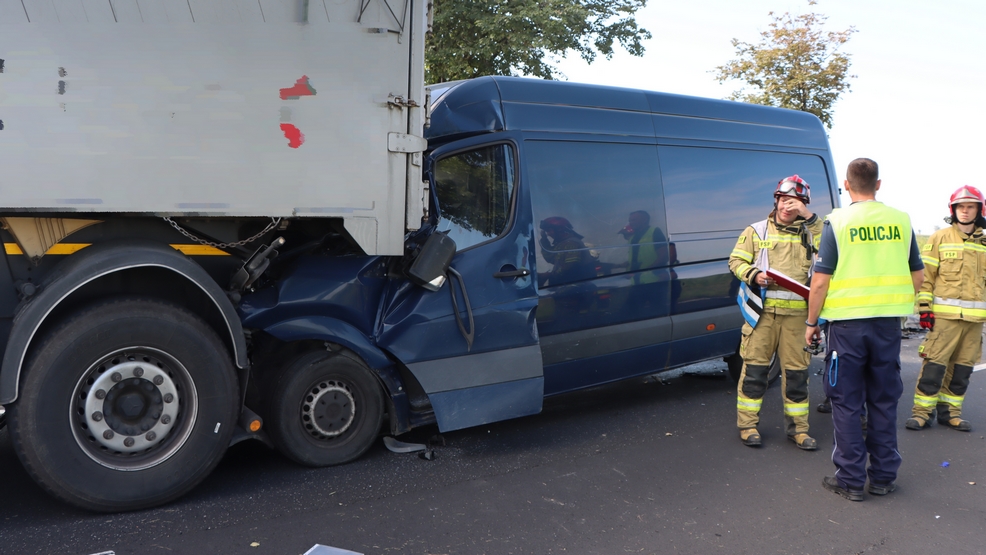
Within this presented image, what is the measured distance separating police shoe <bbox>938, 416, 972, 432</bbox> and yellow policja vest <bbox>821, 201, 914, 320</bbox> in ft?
6.97

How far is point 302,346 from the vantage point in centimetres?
452

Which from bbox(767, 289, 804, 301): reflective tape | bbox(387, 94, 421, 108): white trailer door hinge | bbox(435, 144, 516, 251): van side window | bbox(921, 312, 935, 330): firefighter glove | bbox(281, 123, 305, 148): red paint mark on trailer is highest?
bbox(387, 94, 421, 108): white trailer door hinge

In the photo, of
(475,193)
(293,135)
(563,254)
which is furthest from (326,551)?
(563,254)

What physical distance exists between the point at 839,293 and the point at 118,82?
3855mm

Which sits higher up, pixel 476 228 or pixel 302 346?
pixel 476 228

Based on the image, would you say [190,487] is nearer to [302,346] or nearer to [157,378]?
[157,378]

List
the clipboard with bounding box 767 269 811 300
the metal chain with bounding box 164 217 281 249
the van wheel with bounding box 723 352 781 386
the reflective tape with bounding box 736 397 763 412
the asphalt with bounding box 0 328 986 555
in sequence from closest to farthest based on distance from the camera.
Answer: the asphalt with bounding box 0 328 986 555 < the metal chain with bounding box 164 217 281 249 < the clipboard with bounding box 767 269 811 300 < the reflective tape with bounding box 736 397 763 412 < the van wheel with bounding box 723 352 781 386

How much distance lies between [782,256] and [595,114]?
162 centimetres

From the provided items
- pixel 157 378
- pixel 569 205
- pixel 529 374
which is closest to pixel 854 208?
pixel 569 205

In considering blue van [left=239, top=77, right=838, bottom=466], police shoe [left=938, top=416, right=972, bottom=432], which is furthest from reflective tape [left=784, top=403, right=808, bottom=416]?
police shoe [left=938, top=416, right=972, bottom=432]

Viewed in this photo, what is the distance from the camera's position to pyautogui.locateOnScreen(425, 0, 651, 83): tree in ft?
43.9

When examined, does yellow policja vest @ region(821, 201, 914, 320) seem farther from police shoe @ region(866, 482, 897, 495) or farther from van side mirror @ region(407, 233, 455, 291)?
van side mirror @ region(407, 233, 455, 291)

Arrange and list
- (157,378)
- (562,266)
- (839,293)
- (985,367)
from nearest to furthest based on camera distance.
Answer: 1. (157,378)
2. (839,293)
3. (562,266)
4. (985,367)

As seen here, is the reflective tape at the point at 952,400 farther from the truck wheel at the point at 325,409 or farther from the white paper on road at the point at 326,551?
the white paper on road at the point at 326,551
